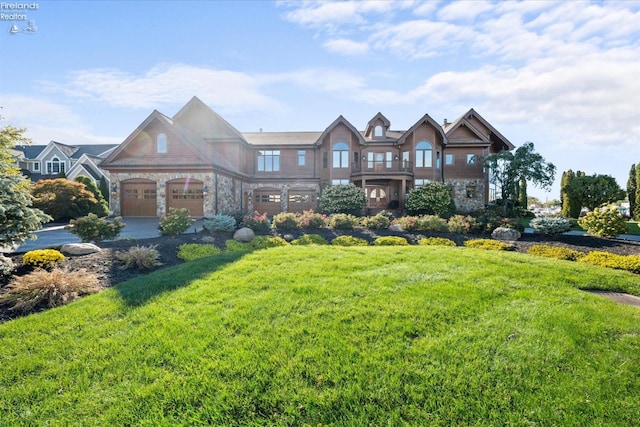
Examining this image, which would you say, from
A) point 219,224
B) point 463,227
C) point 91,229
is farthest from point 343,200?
point 91,229

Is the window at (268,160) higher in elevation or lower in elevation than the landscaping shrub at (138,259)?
higher

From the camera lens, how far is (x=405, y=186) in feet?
78.7

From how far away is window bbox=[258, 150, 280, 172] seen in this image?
2581 cm

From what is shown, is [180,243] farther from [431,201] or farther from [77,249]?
[431,201]

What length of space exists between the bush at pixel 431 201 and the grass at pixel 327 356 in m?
14.7

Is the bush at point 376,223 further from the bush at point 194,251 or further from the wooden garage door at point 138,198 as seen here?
the wooden garage door at point 138,198

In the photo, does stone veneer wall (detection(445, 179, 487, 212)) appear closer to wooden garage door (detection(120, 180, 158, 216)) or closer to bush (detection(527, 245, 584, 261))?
bush (detection(527, 245, 584, 261))

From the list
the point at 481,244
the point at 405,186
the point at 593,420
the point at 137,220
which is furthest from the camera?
the point at 405,186

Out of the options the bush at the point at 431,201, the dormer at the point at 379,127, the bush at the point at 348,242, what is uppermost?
the dormer at the point at 379,127

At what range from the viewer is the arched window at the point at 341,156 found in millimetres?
24484

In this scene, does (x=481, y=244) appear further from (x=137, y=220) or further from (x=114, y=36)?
(x=137, y=220)

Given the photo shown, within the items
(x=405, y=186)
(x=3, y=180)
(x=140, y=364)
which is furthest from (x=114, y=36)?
(x=405, y=186)

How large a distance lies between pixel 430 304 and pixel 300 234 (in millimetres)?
8376

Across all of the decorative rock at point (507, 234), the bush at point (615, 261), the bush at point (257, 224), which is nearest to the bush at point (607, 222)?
the decorative rock at point (507, 234)
